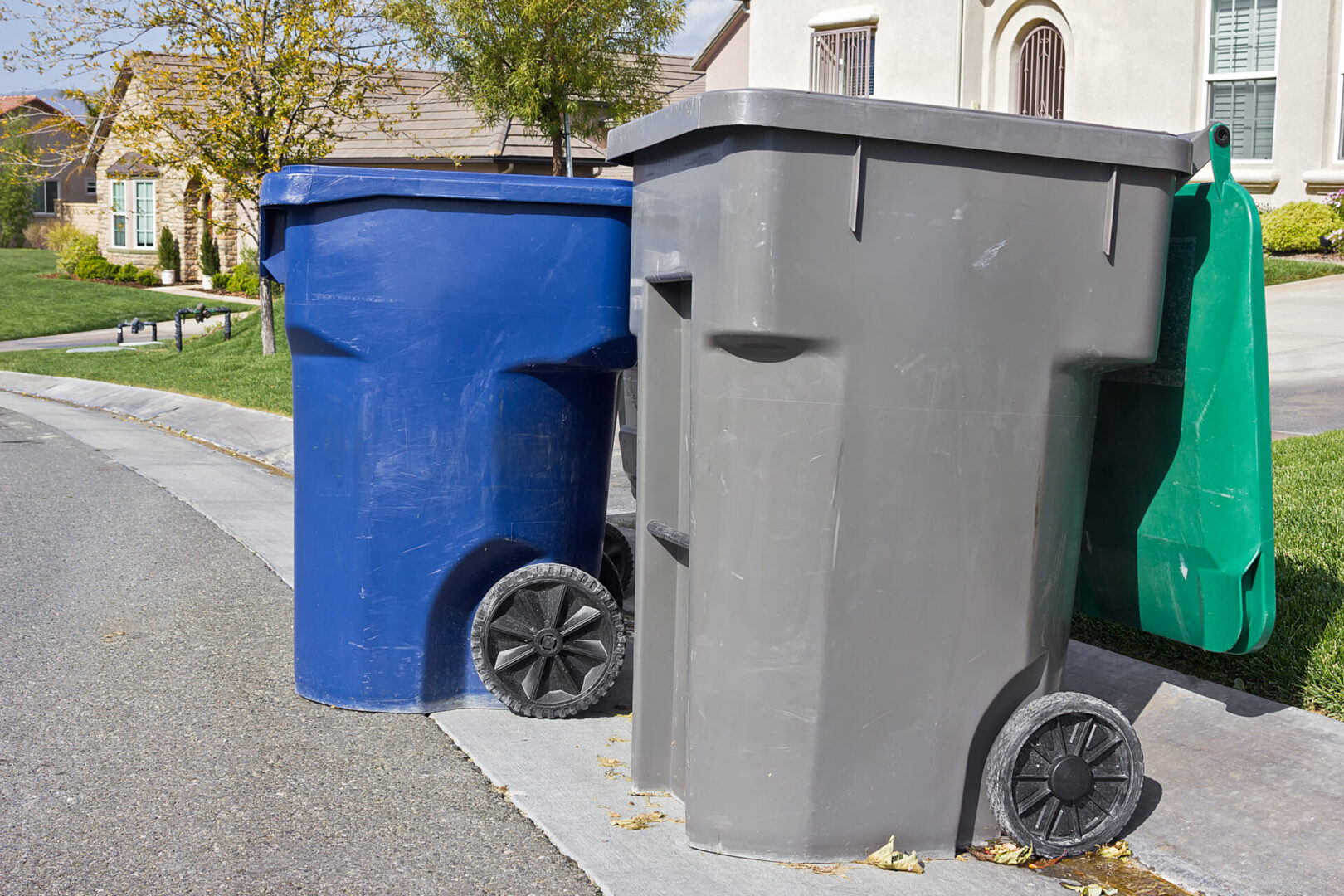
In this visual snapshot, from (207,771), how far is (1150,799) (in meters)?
2.72

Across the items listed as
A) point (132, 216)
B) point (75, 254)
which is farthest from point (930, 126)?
point (132, 216)

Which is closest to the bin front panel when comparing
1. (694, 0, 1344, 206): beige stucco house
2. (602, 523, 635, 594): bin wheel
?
(602, 523, 635, 594): bin wheel

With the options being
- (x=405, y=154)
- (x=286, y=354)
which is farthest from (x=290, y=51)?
(x=405, y=154)

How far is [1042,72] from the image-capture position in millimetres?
17500

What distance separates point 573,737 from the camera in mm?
4176

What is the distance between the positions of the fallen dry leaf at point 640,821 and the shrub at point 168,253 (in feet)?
107

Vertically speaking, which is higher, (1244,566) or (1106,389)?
(1106,389)

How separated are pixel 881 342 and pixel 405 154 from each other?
27.0 meters

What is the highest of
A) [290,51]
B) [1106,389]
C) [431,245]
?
[290,51]

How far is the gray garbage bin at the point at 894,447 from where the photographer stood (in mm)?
3055

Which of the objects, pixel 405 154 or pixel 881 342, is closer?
pixel 881 342

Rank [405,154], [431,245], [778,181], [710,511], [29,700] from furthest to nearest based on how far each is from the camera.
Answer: [405,154] < [29,700] < [431,245] < [710,511] < [778,181]

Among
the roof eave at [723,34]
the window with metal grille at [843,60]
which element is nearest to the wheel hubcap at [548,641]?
the window with metal grille at [843,60]

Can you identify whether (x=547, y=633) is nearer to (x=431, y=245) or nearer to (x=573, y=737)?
(x=573, y=737)
